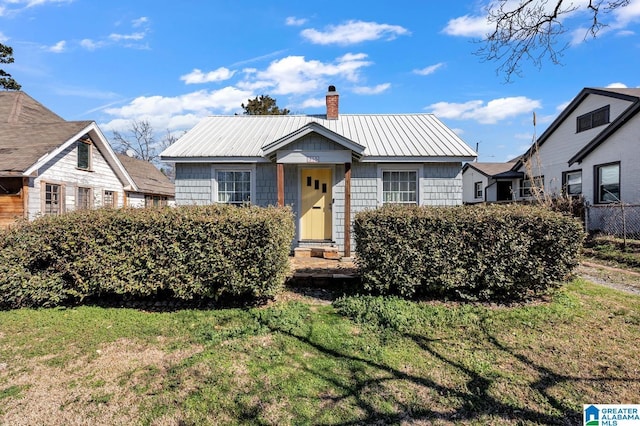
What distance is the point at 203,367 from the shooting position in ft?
10.8

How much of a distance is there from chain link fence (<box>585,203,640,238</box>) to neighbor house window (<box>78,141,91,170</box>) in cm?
2073

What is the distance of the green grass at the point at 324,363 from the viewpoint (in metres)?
2.68

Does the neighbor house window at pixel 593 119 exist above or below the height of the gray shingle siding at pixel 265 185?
above

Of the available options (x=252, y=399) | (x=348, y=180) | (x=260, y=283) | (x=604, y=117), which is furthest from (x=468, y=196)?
(x=252, y=399)

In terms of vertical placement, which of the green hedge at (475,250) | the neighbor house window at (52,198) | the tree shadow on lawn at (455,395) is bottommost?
the tree shadow on lawn at (455,395)

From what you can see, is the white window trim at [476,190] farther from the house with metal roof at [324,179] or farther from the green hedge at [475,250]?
the green hedge at [475,250]

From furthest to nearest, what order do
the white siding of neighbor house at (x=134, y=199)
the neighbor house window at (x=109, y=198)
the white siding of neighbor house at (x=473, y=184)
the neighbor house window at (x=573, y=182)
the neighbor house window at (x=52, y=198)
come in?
the white siding of neighbor house at (x=473, y=184), the white siding of neighbor house at (x=134, y=199), the neighbor house window at (x=109, y=198), the neighbor house window at (x=573, y=182), the neighbor house window at (x=52, y=198)

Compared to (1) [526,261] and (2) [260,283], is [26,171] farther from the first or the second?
(1) [526,261]

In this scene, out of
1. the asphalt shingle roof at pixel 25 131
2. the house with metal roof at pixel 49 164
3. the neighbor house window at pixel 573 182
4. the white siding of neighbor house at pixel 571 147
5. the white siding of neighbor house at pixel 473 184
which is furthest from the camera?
the white siding of neighbor house at pixel 473 184

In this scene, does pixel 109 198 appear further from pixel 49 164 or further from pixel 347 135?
pixel 347 135

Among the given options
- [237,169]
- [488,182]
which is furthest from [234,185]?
[488,182]

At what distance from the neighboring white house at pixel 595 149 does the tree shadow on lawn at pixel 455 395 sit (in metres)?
11.7

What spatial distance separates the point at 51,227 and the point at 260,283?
3437mm

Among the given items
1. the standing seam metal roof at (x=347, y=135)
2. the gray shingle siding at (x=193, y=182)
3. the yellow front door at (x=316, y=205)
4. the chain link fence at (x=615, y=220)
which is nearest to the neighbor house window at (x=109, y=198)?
the standing seam metal roof at (x=347, y=135)
